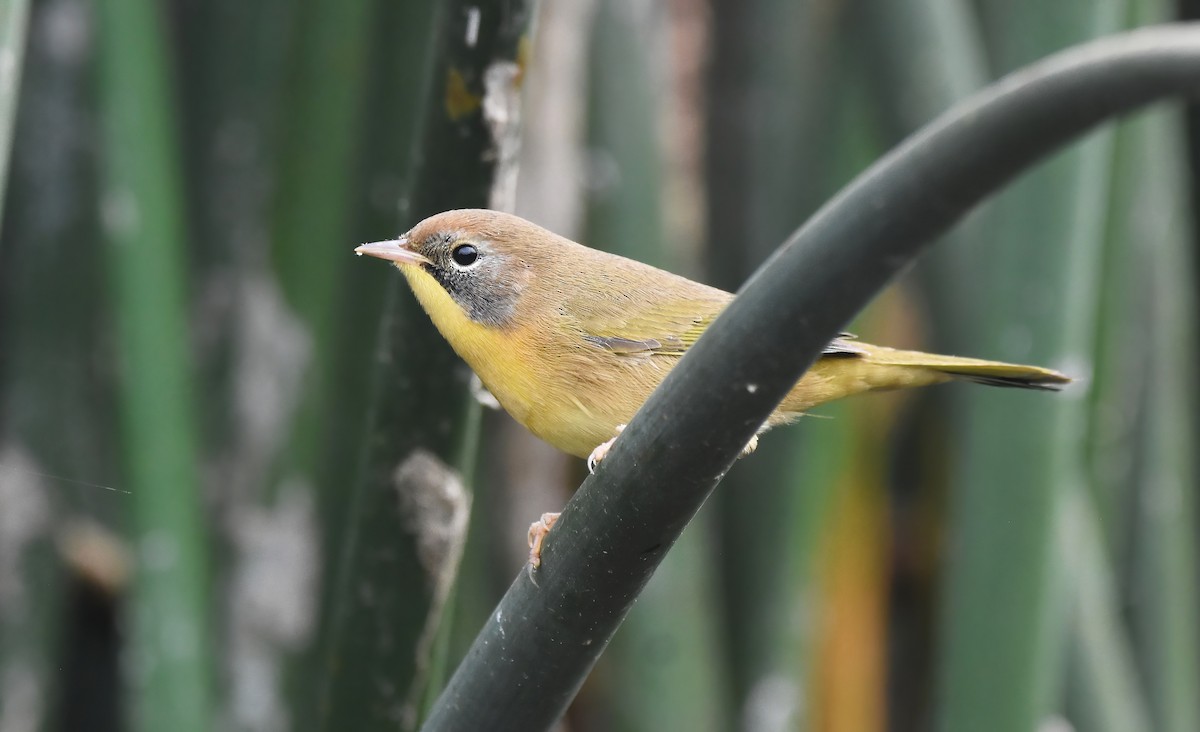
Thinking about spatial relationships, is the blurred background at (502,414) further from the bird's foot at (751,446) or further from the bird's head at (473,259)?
the bird's foot at (751,446)

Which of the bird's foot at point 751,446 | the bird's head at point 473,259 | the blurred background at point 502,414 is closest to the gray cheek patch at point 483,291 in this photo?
the bird's head at point 473,259

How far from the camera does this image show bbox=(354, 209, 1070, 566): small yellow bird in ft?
4.44

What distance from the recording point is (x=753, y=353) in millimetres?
691

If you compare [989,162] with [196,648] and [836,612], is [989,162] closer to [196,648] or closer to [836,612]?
[196,648]

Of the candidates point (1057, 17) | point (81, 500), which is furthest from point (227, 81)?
point (1057, 17)

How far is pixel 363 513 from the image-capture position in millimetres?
1114

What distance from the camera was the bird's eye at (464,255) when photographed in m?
1.41

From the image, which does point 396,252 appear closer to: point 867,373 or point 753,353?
point 867,373

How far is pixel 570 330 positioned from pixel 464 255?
153mm

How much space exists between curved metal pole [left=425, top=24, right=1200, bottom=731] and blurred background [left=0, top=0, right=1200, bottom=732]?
0.26 meters

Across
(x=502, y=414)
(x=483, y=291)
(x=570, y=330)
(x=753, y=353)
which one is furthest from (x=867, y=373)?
(x=502, y=414)

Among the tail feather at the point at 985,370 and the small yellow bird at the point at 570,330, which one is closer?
the tail feather at the point at 985,370

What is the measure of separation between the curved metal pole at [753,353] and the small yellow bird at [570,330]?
424 mm

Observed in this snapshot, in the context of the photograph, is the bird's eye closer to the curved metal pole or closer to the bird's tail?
the bird's tail
